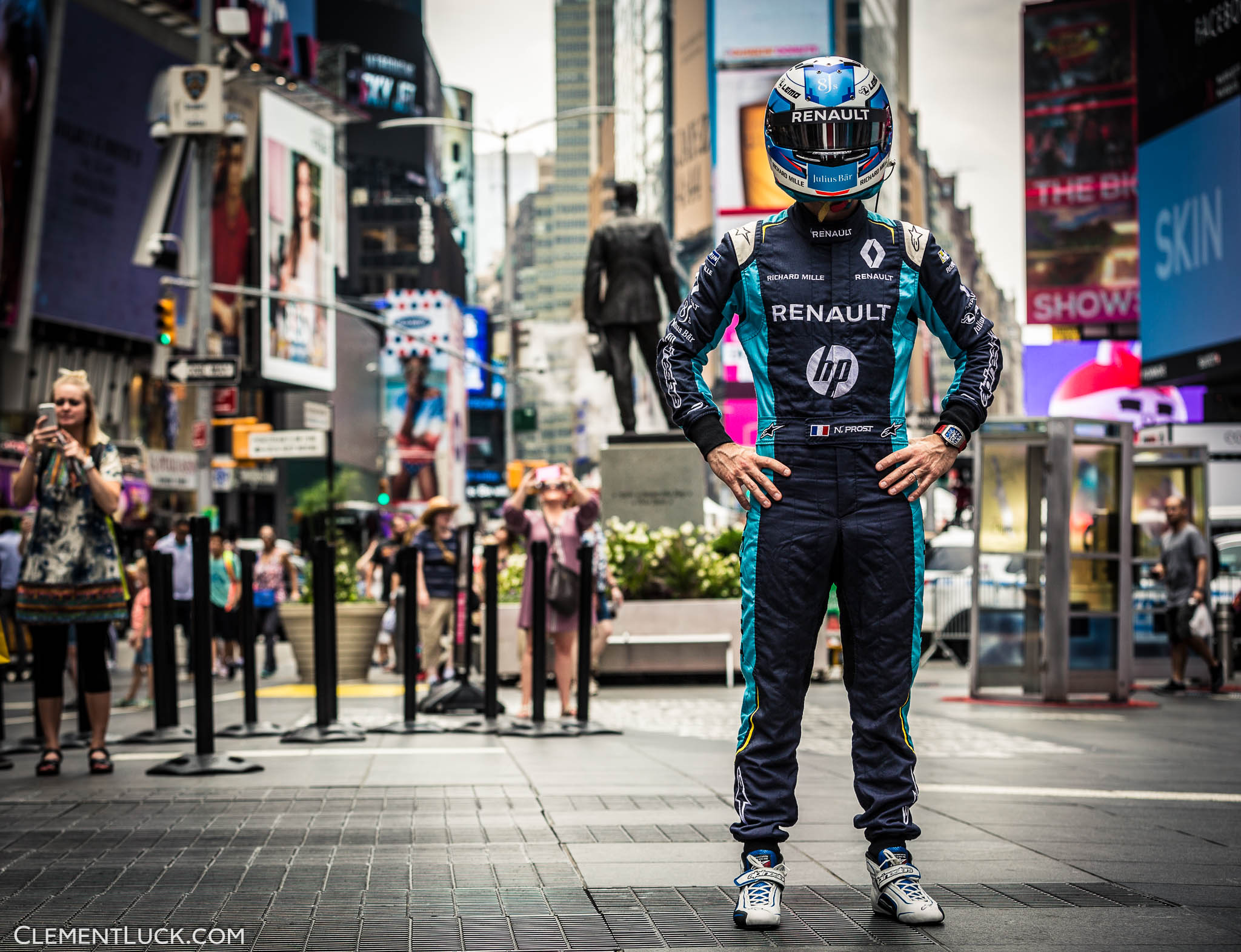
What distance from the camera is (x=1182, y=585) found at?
16.5 meters

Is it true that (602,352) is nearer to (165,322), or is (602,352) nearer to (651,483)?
(651,483)

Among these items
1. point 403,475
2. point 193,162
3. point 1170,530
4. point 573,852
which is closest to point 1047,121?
point 1170,530

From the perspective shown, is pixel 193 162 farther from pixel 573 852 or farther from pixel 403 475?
pixel 403 475

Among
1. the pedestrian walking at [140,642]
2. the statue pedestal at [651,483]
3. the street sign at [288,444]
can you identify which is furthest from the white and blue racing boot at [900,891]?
the street sign at [288,444]

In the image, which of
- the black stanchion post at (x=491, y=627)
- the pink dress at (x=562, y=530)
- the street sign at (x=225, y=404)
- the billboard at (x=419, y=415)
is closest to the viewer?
the black stanchion post at (x=491, y=627)

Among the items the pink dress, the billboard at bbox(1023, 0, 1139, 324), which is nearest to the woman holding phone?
the pink dress

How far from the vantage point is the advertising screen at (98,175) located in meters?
39.8

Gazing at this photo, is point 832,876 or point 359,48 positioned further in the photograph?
point 359,48

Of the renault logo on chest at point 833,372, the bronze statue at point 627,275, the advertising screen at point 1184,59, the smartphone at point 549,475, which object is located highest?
the advertising screen at point 1184,59

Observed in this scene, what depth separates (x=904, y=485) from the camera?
4309 millimetres

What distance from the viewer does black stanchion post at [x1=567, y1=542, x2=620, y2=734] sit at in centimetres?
1025

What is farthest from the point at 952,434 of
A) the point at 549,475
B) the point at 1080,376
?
the point at 1080,376

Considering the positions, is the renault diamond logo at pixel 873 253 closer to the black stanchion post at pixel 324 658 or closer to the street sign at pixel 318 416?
the black stanchion post at pixel 324 658

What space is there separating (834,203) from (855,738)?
142cm
